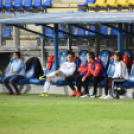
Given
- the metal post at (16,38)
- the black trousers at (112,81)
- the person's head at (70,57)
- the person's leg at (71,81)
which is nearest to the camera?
the black trousers at (112,81)

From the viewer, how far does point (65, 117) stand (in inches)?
333

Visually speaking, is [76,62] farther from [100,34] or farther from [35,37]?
[35,37]

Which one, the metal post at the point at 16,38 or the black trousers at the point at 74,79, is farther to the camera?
the metal post at the point at 16,38

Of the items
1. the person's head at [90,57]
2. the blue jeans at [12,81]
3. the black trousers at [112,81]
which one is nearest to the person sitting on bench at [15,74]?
the blue jeans at [12,81]

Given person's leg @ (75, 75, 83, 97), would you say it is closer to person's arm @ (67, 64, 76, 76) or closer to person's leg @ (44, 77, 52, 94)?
person's arm @ (67, 64, 76, 76)

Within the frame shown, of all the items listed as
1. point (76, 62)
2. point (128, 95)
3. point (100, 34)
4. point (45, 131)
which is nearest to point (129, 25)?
point (100, 34)

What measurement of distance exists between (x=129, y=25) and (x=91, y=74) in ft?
11.5

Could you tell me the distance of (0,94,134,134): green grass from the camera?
714cm

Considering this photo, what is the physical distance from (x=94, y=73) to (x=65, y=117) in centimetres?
432

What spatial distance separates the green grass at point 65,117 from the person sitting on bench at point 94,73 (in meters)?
1.85

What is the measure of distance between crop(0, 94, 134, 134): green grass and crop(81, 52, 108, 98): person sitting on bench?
6.08ft

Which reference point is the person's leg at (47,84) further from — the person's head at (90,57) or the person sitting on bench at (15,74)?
the person's head at (90,57)

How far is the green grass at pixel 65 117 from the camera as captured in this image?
281 inches

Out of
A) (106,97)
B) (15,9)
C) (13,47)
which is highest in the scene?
(15,9)
